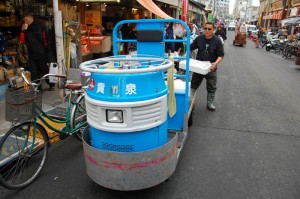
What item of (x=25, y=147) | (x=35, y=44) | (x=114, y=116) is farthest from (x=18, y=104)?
(x=35, y=44)

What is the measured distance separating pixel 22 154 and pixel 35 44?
401cm

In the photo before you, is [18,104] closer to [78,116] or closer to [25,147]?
[25,147]

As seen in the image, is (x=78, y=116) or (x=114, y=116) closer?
(x=114, y=116)

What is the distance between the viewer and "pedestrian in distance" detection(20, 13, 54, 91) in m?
6.59

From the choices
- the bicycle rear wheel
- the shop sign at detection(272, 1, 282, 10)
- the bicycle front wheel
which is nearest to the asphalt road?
the bicycle front wheel

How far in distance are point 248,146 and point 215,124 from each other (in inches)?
41.2

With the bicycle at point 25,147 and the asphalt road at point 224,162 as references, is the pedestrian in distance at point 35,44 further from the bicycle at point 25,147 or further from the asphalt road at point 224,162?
the bicycle at point 25,147

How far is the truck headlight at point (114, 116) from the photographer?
2.70 m

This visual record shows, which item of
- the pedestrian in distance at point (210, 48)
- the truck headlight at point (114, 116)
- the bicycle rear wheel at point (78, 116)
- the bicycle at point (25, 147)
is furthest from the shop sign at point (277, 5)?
the truck headlight at point (114, 116)

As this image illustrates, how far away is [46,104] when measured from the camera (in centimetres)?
619

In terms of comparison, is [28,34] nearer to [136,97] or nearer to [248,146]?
[136,97]

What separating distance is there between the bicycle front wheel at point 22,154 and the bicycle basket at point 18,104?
137mm

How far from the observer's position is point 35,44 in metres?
6.70

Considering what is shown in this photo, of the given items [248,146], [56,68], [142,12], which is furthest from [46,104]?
[142,12]
